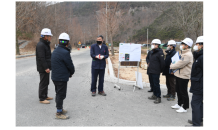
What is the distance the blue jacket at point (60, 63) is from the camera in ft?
12.4

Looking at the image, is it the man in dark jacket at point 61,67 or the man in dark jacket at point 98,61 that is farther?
the man in dark jacket at point 98,61

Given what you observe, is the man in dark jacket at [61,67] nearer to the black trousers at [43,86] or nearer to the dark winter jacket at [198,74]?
the black trousers at [43,86]

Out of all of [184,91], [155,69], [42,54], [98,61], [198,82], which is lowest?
[184,91]

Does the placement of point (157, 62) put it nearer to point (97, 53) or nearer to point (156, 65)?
point (156, 65)

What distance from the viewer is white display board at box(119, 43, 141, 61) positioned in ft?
21.7

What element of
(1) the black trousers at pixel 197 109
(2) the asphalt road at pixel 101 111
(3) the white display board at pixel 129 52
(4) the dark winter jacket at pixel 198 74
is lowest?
(2) the asphalt road at pixel 101 111

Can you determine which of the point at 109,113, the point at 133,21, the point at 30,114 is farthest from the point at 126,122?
the point at 133,21

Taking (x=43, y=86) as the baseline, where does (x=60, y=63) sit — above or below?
above

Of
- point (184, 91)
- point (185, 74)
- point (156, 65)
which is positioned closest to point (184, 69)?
point (185, 74)

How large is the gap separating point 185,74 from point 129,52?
2.75 m

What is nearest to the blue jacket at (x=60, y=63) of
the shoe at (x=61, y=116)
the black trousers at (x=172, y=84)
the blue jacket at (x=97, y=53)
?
the shoe at (x=61, y=116)

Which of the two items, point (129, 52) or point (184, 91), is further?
point (129, 52)

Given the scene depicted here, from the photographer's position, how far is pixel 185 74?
14.3ft

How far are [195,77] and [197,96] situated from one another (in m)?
0.43
